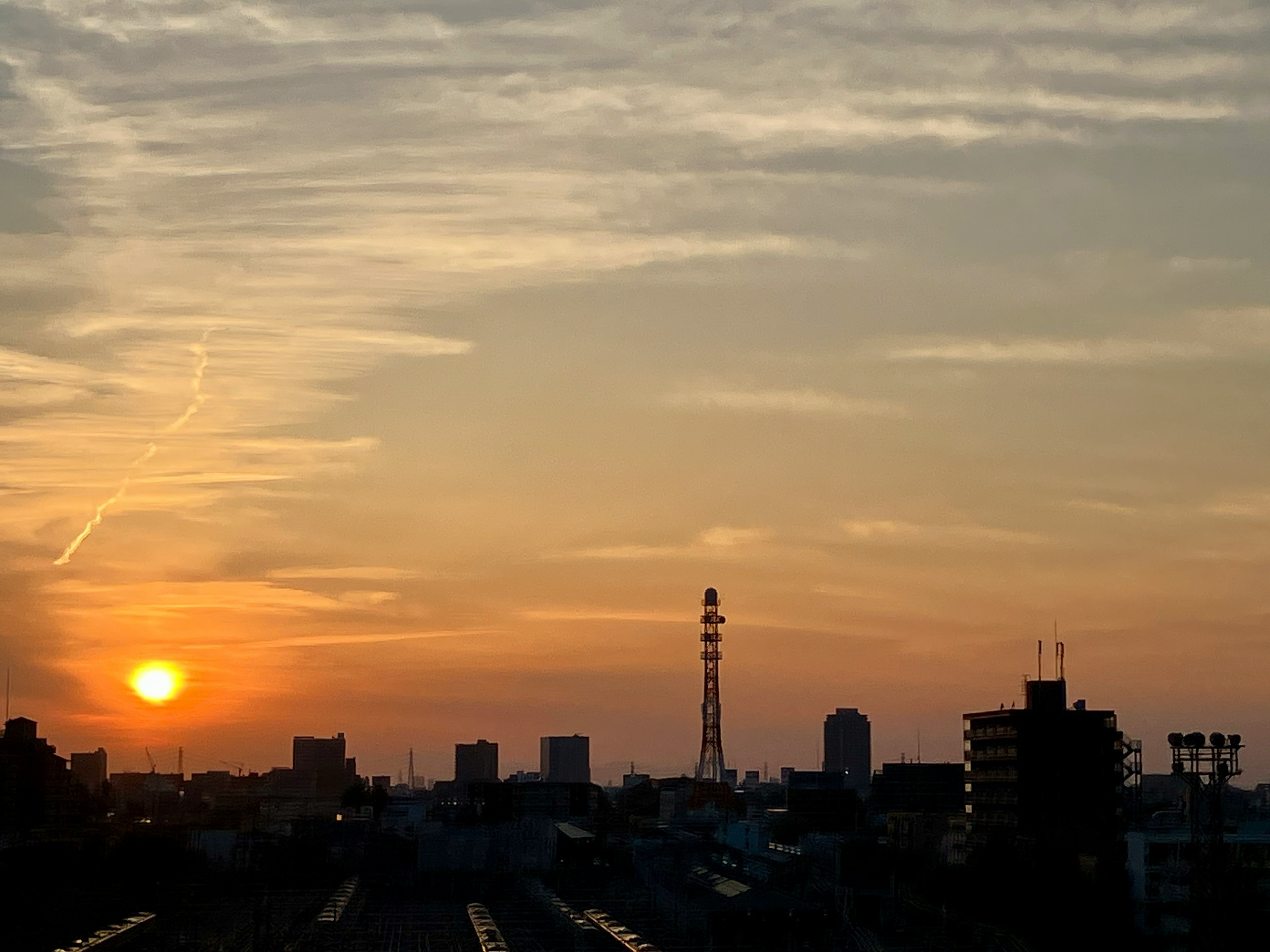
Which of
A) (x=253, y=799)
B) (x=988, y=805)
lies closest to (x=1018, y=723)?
(x=988, y=805)

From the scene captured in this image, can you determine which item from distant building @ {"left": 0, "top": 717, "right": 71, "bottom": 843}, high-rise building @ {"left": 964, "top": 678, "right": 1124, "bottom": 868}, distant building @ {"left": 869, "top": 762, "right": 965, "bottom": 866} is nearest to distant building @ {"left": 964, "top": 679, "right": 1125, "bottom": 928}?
high-rise building @ {"left": 964, "top": 678, "right": 1124, "bottom": 868}

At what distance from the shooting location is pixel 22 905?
5669cm

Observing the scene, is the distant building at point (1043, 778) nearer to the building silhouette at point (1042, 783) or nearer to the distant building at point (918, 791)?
the building silhouette at point (1042, 783)

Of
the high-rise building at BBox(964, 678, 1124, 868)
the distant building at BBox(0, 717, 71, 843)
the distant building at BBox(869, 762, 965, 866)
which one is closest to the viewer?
the high-rise building at BBox(964, 678, 1124, 868)

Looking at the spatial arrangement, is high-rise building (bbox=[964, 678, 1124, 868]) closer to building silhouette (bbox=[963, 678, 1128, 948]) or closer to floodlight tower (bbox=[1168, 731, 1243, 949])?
building silhouette (bbox=[963, 678, 1128, 948])

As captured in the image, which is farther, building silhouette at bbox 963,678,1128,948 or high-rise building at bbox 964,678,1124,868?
high-rise building at bbox 964,678,1124,868

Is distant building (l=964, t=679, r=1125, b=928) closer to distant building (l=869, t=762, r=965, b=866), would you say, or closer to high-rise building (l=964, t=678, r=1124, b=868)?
high-rise building (l=964, t=678, r=1124, b=868)

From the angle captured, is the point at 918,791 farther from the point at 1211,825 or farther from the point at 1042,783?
the point at 1211,825

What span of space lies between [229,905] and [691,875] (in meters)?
18.1

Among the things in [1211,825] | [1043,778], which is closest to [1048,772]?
[1043,778]

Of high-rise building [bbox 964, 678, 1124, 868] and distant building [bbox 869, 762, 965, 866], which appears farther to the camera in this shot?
distant building [bbox 869, 762, 965, 866]

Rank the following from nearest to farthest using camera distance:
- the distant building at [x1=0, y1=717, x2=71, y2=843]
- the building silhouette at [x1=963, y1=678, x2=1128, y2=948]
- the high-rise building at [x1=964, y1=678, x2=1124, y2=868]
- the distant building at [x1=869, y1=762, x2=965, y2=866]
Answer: the building silhouette at [x1=963, y1=678, x2=1128, y2=948] < the high-rise building at [x1=964, y1=678, x2=1124, y2=868] < the distant building at [x1=0, y1=717, x2=71, y2=843] < the distant building at [x1=869, y1=762, x2=965, y2=866]

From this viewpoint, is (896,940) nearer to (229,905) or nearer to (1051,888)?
(1051,888)

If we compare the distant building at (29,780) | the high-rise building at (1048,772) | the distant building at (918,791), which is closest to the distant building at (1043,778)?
the high-rise building at (1048,772)
